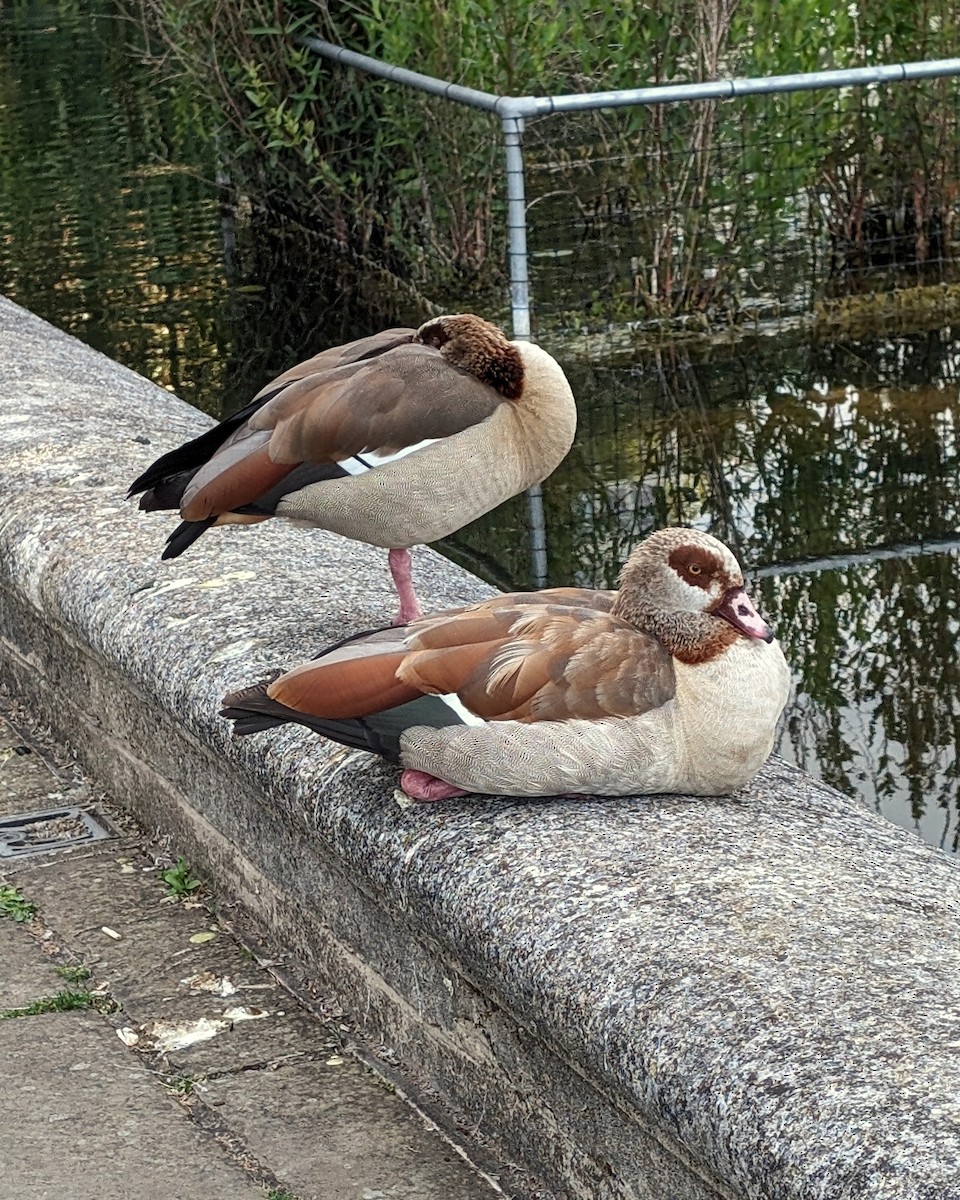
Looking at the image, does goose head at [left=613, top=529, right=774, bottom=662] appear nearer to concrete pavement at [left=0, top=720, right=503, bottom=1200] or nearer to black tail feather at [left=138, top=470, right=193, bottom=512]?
concrete pavement at [left=0, top=720, right=503, bottom=1200]

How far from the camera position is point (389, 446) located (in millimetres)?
3209

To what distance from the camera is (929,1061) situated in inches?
81.7

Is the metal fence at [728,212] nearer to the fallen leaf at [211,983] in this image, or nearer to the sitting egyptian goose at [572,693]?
the fallen leaf at [211,983]

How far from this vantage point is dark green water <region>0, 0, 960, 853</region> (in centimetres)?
477

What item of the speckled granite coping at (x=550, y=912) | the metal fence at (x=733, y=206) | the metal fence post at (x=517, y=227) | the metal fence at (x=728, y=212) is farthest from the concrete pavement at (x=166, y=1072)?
the metal fence at (x=733, y=206)

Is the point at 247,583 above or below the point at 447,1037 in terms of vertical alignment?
above

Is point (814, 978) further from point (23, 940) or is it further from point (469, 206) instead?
point (469, 206)

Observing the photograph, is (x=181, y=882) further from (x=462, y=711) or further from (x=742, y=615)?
(x=742, y=615)

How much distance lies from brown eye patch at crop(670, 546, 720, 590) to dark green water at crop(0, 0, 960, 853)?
1664 millimetres

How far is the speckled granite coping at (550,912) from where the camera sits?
209 cm

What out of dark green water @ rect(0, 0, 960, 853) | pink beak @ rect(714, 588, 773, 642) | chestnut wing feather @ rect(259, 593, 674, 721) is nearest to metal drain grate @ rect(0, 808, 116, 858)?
chestnut wing feather @ rect(259, 593, 674, 721)

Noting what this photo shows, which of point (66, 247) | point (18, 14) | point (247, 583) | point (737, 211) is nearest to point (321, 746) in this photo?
point (247, 583)

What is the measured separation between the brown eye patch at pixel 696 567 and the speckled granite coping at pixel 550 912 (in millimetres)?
349

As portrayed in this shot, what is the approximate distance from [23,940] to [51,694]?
999 mm
